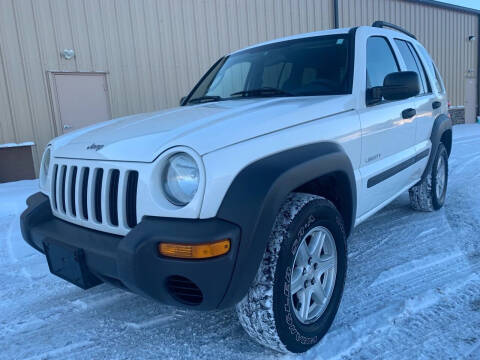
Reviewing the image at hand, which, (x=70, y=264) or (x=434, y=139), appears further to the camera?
(x=434, y=139)

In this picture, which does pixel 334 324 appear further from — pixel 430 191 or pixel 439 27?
pixel 439 27

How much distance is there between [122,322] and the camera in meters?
2.33

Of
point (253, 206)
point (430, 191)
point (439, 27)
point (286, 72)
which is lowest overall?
point (430, 191)

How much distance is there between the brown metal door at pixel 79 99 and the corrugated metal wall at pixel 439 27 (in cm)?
743

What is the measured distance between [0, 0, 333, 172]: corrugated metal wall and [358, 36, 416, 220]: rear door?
19.4ft

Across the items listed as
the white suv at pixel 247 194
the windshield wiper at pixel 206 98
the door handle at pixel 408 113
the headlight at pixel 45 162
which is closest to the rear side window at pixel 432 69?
the door handle at pixel 408 113

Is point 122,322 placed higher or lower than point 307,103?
lower

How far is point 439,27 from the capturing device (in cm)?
1498

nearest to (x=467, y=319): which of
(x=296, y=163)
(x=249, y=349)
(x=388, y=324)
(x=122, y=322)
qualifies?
A: (x=388, y=324)

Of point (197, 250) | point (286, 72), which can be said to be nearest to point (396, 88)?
point (286, 72)

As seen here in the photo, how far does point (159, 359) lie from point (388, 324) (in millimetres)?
1247

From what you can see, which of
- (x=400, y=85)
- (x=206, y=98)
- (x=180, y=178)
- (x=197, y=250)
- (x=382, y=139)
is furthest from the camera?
(x=206, y=98)

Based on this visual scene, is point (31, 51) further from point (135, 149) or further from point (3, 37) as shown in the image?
point (135, 149)

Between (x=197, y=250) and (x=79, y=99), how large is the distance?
22.5 ft
